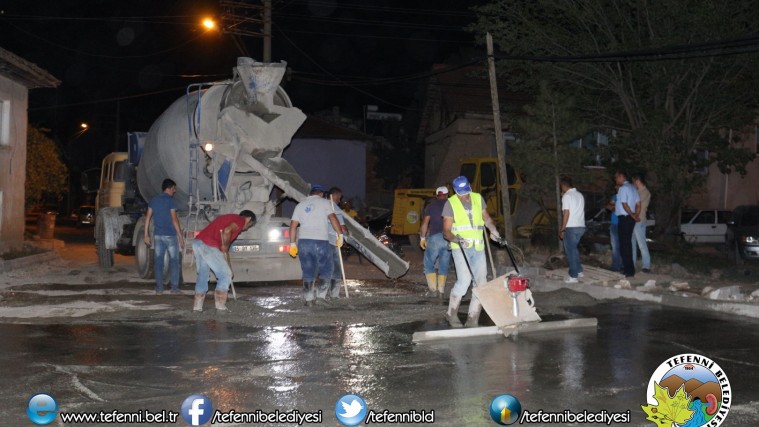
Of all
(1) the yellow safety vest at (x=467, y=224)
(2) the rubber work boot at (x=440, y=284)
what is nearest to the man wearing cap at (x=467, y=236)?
(1) the yellow safety vest at (x=467, y=224)

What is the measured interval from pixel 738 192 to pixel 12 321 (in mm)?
33500

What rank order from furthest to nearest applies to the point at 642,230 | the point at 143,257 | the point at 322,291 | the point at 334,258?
the point at 143,257, the point at 642,230, the point at 334,258, the point at 322,291

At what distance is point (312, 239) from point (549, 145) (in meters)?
8.99

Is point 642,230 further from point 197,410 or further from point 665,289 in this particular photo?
point 197,410

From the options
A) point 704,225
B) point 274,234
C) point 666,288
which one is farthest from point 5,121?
point 704,225

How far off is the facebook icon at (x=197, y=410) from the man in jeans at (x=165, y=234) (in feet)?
25.7

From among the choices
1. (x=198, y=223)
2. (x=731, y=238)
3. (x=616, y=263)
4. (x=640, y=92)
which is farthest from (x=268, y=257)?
(x=640, y=92)

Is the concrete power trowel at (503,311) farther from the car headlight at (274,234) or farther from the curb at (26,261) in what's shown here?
the curb at (26,261)

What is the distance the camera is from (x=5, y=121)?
846 inches

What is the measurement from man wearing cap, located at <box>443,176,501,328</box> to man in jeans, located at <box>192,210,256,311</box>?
3.01 m

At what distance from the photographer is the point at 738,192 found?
36969 mm

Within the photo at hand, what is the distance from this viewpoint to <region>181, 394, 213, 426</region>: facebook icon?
6121mm

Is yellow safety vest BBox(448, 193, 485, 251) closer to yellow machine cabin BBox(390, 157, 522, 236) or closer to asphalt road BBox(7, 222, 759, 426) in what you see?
asphalt road BBox(7, 222, 759, 426)

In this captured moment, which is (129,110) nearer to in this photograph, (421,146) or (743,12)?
(421,146)
